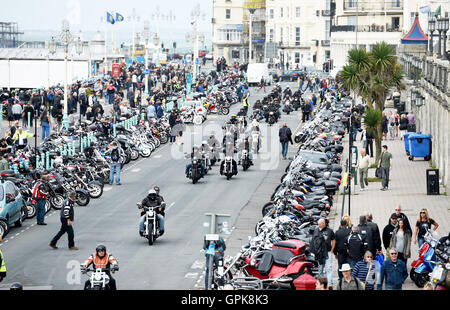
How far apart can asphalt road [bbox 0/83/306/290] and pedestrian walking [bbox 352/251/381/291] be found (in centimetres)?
403

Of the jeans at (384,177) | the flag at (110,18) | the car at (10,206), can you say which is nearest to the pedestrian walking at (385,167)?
the jeans at (384,177)

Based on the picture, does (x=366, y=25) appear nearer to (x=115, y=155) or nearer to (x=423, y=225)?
(x=115, y=155)

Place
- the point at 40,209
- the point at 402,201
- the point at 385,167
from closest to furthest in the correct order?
the point at 40,209, the point at 402,201, the point at 385,167

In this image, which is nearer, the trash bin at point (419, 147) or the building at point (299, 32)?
the trash bin at point (419, 147)

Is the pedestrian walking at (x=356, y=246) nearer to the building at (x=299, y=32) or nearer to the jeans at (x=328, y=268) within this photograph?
the jeans at (x=328, y=268)

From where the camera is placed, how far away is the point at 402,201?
100 feet

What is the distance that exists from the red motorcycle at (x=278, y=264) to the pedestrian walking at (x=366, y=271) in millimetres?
1321

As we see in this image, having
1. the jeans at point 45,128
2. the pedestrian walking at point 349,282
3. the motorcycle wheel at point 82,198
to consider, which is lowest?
the motorcycle wheel at point 82,198

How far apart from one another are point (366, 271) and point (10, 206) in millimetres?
11863

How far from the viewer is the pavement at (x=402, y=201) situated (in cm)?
2690

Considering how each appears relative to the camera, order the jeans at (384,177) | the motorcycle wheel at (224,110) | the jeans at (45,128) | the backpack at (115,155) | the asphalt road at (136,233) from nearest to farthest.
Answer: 1. the asphalt road at (136,233)
2. the jeans at (384,177)
3. the backpack at (115,155)
4. the jeans at (45,128)
5. the motorcycle wheel at (224,110)

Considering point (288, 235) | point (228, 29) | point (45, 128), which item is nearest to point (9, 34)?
point (228, 29)
